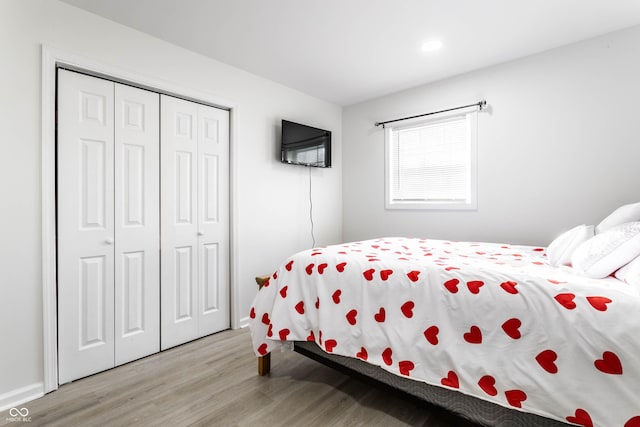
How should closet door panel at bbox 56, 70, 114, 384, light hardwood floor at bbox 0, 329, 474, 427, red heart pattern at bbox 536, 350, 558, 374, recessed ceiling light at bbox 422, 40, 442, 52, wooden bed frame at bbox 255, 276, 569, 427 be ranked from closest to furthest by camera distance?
red heart pattern at bbox 536, 350, 558, 374
wooden bed frame at bbox 255, 276, 569, 427
light hardwood floor at bbox 0, 329, 474, 427
closet door panel at bbox 56, 70, 114, 384
recessed ceiling light at bbox 422, 40, 442, 52

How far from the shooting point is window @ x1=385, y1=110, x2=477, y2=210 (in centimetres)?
322

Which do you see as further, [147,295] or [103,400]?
[147,295]

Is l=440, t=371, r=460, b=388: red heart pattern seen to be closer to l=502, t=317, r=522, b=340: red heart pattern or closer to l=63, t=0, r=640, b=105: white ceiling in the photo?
l=502, t=317, r=522, b=340: red heart pattern

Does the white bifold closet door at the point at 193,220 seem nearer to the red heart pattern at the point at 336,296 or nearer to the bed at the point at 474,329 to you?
the bed at the point at 474,329

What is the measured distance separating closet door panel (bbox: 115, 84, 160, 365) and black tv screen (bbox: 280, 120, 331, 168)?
4.28ft

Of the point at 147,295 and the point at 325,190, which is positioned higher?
the point at 325,190

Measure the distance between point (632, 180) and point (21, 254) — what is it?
167 inches

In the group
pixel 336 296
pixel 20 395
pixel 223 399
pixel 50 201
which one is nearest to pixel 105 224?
pixel 50 201

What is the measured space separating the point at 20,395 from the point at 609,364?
299 cm

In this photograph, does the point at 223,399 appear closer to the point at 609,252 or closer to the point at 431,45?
the point at 609,252

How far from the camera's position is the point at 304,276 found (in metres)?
2.02

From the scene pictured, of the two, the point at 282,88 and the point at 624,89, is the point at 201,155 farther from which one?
the point at 624,89

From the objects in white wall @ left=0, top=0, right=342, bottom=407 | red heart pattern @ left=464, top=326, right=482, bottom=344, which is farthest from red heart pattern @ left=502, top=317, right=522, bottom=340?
white wall @ left=0, top=0, right=342, bottom=407

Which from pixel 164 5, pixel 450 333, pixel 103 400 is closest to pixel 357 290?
pixel 450 333
